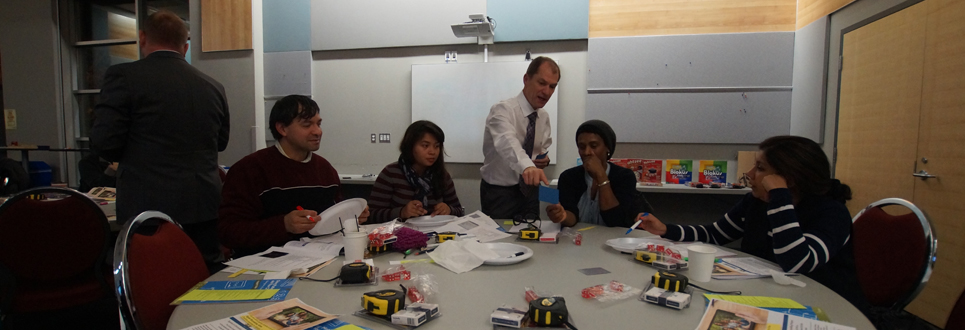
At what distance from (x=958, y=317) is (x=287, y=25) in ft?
15.8

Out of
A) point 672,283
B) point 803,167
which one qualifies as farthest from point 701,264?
point 803,167

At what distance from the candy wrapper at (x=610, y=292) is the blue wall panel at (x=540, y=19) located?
3.17 m

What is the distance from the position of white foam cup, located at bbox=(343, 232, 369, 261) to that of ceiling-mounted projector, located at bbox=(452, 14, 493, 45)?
2702 mm

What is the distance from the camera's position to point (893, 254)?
4.45ft

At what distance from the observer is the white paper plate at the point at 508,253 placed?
1.29m

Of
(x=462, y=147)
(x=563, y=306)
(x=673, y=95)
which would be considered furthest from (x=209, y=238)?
(x=673, y=95)

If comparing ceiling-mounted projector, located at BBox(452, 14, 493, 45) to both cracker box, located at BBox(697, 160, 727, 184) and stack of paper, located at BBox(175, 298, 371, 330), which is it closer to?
cracker box, located at BBox(697, 160, 727, 184)

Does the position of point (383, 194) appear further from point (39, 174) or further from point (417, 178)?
point (39, 174)

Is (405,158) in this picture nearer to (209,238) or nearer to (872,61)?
(209,238)

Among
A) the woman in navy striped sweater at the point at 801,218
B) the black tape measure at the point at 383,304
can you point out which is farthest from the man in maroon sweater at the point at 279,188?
the woman in navy striped sweater at the point at 801,218

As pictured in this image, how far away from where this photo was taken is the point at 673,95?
12.5ft

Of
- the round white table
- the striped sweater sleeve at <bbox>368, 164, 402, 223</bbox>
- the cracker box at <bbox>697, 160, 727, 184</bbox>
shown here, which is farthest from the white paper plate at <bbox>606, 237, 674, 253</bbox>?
the cracker box at <bbox>697, 160, 727, 184</bbox>

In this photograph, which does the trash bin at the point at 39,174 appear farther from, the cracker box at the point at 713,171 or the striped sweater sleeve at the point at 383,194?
the cracker box at the point at 713,171

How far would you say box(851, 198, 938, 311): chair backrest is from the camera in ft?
4.14
